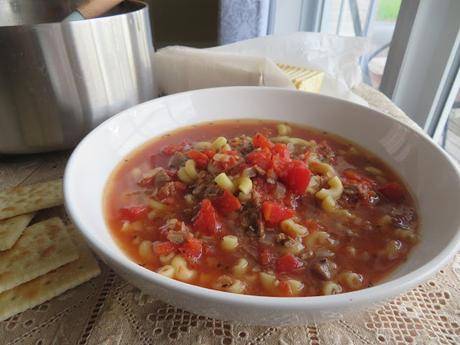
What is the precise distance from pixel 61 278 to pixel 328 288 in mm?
624

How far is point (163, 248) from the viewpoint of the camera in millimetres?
993

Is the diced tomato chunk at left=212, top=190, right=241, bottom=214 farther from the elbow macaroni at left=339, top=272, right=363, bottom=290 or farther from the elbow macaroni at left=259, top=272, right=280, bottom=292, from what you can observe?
the elbow macaroni at left=339, top=272, right=363, bottom=290

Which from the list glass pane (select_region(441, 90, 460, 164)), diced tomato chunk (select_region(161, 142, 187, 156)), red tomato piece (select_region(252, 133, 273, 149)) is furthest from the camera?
glass pane (select_region(441, 90, 460, 164))

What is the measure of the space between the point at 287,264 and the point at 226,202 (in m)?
0.25

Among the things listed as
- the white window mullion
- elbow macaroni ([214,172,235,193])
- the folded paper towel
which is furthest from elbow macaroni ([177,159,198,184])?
the white window mullion

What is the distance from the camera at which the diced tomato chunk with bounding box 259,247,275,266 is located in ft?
3.18

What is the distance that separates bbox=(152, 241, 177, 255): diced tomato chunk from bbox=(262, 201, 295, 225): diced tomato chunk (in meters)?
0.26

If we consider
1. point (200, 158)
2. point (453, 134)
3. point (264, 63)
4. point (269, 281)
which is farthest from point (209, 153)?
point (453, 134)

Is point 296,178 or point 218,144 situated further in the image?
point 218,144

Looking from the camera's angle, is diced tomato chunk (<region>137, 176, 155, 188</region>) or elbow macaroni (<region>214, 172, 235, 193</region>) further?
diced tomato chunk (<region>137, 176, 155, 188</region>)

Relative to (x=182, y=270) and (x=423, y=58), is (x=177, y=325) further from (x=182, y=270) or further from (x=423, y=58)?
(x=423, y=58)

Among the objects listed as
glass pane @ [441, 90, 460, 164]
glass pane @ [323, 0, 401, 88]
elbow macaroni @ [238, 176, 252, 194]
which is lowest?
glass pane @ [441, 90, 460, 164]

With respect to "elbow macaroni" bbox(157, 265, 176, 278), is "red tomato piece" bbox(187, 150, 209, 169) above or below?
above

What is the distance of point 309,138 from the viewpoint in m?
1.51
